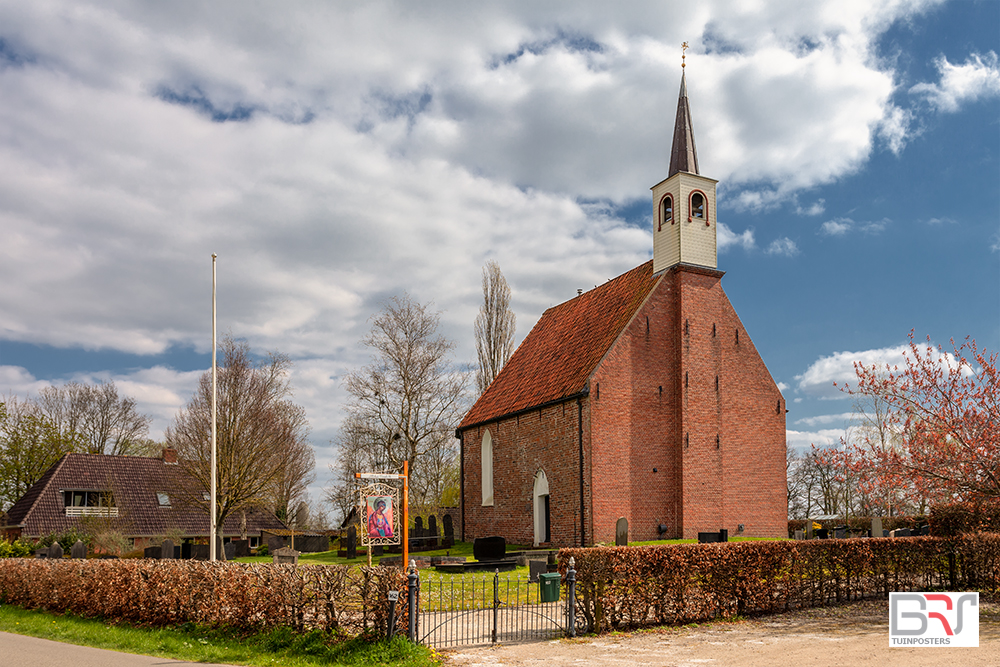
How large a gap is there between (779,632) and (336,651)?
25.6 feet

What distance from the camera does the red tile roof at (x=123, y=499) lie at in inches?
1563

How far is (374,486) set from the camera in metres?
19.8

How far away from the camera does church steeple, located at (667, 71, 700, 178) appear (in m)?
29.5

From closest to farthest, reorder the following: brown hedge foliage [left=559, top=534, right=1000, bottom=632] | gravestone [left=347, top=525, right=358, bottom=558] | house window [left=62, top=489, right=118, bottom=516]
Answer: brown hedge foliage [left=559, top=534, right=1000, bottom=632]
gravestone [left=347, top=525, right=358, bottom=558]
house window [left=62, top=489, right=118, bottom=516]

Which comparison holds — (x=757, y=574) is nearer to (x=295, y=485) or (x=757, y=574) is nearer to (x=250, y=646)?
(x=250, y=646)

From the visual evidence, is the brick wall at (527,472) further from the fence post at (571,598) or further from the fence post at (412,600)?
the fence post at (412,600)

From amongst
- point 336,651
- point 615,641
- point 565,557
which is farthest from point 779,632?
point 336,651

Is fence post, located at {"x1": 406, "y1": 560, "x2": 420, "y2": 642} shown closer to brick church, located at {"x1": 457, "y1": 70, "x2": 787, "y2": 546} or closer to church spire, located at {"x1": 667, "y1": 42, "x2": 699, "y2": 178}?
brick church, located at {"x1": 457, "y1": 70, "x2": 787, "y2": 546}

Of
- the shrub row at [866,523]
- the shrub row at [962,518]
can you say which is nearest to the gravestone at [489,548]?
the shrub row at [962,518]

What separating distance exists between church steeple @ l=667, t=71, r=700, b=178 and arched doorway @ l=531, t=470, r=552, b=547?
41.6 ft

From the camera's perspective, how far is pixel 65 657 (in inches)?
476

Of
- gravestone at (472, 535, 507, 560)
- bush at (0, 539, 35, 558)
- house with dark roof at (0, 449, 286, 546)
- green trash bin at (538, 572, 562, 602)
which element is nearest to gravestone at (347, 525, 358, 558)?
gravestone at (472, 535, 507, 560)

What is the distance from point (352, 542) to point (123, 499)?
1882 cm

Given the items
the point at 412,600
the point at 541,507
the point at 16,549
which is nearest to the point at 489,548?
the point at 541,507
